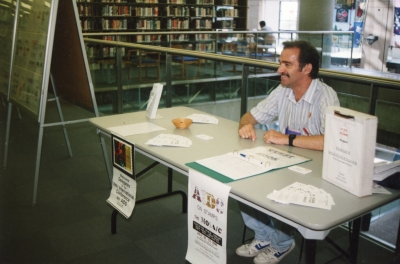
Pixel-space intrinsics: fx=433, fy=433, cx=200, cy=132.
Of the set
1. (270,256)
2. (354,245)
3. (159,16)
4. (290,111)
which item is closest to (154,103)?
(290,111)

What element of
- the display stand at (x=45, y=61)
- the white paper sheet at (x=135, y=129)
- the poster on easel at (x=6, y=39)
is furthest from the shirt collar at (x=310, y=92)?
the poster on easel at (x=6, y=39)

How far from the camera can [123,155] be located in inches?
80.9

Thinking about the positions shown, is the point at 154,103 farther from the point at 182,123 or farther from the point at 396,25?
the point at 396,25

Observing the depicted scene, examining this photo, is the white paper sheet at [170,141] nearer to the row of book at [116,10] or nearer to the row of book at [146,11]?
the row of book at [116,10]

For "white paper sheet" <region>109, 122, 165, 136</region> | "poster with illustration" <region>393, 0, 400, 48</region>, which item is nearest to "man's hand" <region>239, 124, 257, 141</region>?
"white paper sheet" <region>109, 122, 165, 136</region>

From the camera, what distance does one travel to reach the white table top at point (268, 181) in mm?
1234

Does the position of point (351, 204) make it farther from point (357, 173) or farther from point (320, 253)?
point (320, 253)

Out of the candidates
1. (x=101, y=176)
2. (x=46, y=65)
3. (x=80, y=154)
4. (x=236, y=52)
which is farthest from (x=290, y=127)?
(x=236, y=52)

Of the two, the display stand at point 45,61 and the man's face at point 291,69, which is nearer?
the man's face at point 291,69

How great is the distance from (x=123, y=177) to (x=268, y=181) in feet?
3.02

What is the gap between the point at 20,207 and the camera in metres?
2.92

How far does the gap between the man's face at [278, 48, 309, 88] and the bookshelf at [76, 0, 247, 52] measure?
548 cm

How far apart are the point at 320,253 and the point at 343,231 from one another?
33cm

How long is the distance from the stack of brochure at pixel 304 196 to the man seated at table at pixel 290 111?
1.77 ft
